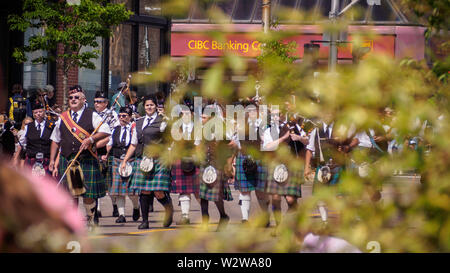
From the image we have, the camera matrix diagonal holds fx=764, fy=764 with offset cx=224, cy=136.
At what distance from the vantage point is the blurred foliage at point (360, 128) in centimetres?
211

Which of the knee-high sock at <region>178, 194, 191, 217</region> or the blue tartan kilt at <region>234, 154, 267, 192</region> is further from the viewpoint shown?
the knee-high sock at <region>178, 194, 191, 217</region>

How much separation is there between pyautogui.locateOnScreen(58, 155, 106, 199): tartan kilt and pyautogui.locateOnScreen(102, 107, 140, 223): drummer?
4.05 feet

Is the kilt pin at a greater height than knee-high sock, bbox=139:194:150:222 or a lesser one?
greater

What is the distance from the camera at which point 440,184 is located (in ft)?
6.92

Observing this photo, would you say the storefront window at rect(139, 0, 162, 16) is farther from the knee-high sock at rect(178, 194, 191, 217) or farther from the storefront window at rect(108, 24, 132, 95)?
the knee-high sock at rect(178, 194, 191, 217)

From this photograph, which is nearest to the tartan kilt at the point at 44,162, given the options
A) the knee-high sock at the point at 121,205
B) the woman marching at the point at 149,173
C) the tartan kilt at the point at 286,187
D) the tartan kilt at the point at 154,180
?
the knee-high sock at the point at 121,205

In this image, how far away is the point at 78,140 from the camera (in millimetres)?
9461

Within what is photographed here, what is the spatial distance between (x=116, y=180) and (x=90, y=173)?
206 centimetres

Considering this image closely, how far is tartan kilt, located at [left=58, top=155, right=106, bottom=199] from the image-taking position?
9.61m

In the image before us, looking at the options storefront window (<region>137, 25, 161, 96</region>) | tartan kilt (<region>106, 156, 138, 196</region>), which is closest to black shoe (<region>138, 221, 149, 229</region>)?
tartan kilt (<region>106, 156, 138, 196</region>)
